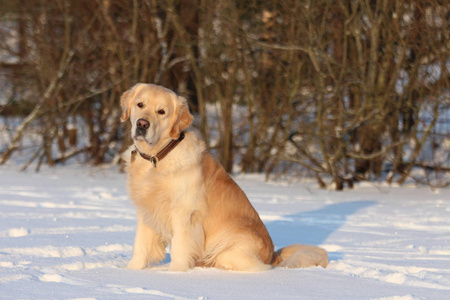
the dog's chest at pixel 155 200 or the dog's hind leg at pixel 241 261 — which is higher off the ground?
the dog's chest at pixel 155 200

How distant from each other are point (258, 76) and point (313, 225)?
4761mm

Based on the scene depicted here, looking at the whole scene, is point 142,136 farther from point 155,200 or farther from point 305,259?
point 305,259

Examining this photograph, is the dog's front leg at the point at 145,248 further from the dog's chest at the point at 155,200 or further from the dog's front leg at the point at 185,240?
the dog's front leg at the point at 185,240

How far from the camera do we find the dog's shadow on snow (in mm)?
6059

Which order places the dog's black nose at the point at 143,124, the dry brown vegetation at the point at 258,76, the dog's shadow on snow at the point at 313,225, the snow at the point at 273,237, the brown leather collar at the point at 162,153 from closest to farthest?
the snow at the point at 273,237, the dog's black nose at the point at 143,124, the brown leather collar at the point at 162,153, the dog's shadow on snow at the point at 313,225, the dry brown vegetation at the point at 258,76

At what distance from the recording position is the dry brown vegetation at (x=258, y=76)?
946 centimetres

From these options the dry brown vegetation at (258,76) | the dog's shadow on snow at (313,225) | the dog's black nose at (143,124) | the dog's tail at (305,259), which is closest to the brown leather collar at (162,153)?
the dog's black nose at (143,124)

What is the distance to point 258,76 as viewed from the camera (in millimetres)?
11320

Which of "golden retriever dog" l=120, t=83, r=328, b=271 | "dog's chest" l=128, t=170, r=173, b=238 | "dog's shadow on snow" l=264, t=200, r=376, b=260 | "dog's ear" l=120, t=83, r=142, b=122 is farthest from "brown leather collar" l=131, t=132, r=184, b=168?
"dog's shadow on snow" l=264, t=200, r=376, b=260

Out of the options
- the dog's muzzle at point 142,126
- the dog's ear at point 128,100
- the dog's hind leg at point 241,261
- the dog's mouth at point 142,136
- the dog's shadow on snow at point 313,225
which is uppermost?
the dog's ear at point 128,100

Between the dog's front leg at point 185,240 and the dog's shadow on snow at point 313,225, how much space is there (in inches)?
47.3

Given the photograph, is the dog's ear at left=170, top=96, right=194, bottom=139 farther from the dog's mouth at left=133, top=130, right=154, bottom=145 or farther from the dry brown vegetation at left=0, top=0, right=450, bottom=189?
the dry brown vegetation at left=0, top=0, right=450, bottom=189

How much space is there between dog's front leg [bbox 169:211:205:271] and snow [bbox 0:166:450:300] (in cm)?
12

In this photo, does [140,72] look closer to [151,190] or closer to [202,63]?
[202,63]
